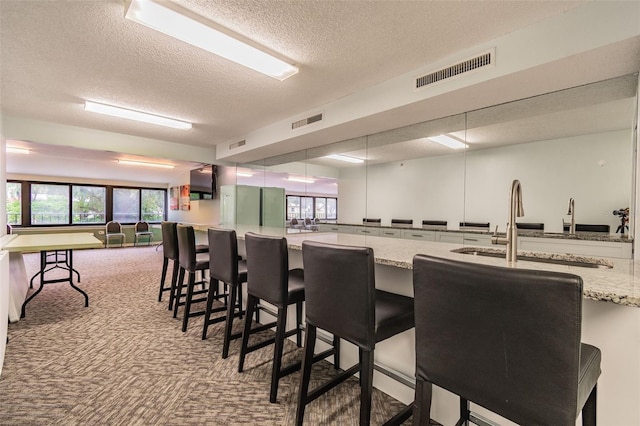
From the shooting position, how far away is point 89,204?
952 centimetres

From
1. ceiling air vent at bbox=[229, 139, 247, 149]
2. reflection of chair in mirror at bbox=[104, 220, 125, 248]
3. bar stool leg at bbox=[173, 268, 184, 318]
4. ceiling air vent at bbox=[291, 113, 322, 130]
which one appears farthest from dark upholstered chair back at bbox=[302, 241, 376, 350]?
reflection of chair in mirror at bbox=[104, 220, 125, 248]

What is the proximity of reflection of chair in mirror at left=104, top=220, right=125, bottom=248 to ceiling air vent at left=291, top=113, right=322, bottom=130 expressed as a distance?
8.22 metres

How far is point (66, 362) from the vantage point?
2318 millimetres

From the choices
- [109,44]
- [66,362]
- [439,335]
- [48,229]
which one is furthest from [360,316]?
[48,229]

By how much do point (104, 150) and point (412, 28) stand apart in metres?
5.13

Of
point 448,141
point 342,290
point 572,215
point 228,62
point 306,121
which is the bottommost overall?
point 342,290

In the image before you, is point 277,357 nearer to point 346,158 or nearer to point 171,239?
point 171,239

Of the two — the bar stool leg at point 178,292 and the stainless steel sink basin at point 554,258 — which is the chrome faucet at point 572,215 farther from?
the bar stool leg at point 178,292

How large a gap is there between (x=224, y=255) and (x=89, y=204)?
9.90 metres

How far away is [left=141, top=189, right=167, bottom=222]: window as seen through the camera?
1055 centimetres

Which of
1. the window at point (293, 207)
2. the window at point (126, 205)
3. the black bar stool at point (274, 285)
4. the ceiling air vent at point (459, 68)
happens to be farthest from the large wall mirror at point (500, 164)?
the window at point (126, 205)

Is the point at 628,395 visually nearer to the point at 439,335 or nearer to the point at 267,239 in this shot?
the point at 439,335

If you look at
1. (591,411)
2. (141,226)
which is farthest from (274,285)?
(141,226)

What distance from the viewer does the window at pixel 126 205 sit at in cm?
998
